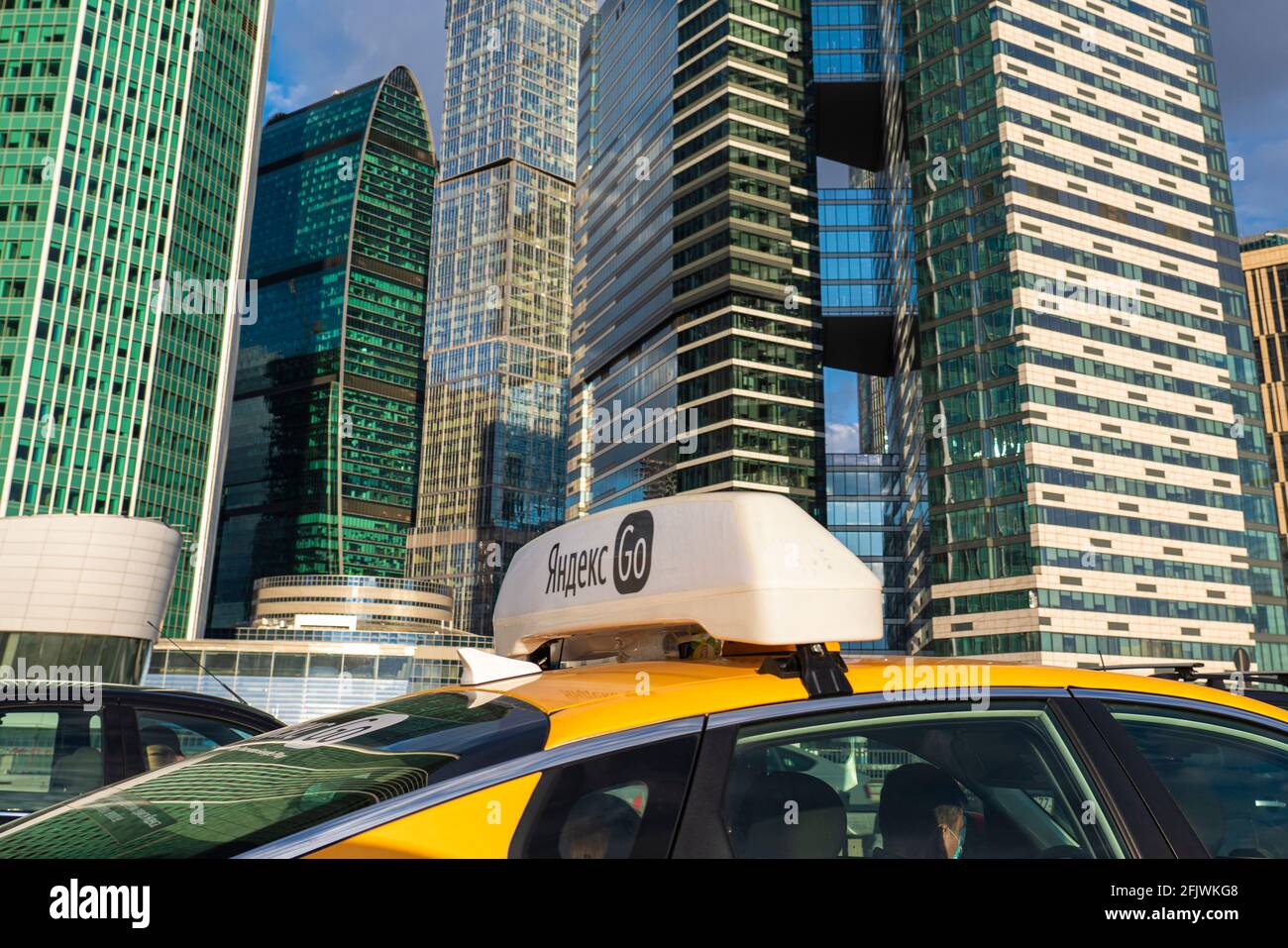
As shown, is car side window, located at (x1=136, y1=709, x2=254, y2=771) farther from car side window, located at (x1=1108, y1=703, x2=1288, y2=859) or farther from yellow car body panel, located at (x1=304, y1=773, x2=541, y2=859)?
car side window, located at (x1=1108, y1=703, x2=1288, y2=859)

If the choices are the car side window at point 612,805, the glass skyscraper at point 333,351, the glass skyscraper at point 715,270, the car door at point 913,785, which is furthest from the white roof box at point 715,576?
the glass skyscraper at point 333,351

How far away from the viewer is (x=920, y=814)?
252 centimetres

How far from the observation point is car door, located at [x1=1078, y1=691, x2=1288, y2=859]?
2.21 meters

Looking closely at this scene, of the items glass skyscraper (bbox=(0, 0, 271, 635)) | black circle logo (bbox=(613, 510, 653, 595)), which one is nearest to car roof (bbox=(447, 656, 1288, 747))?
black circle logo (bbox=(613, 510, 653, 595))

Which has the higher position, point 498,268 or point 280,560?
point 498,268

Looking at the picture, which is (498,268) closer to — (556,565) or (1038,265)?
(1038,265)

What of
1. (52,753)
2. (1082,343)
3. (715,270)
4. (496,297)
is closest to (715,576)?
(52,753)

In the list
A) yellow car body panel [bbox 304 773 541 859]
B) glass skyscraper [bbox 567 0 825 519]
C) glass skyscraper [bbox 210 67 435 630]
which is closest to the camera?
yellow car body panel [bbox 304 773 541 859]

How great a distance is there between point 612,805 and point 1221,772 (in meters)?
2.07

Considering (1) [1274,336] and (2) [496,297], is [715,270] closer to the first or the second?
(1) [1274,336]

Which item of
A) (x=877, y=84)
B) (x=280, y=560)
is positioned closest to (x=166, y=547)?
(x=877, y=84)

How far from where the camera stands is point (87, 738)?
5.07 meters

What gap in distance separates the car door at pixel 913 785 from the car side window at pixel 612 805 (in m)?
0.04

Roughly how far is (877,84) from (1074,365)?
141ft
